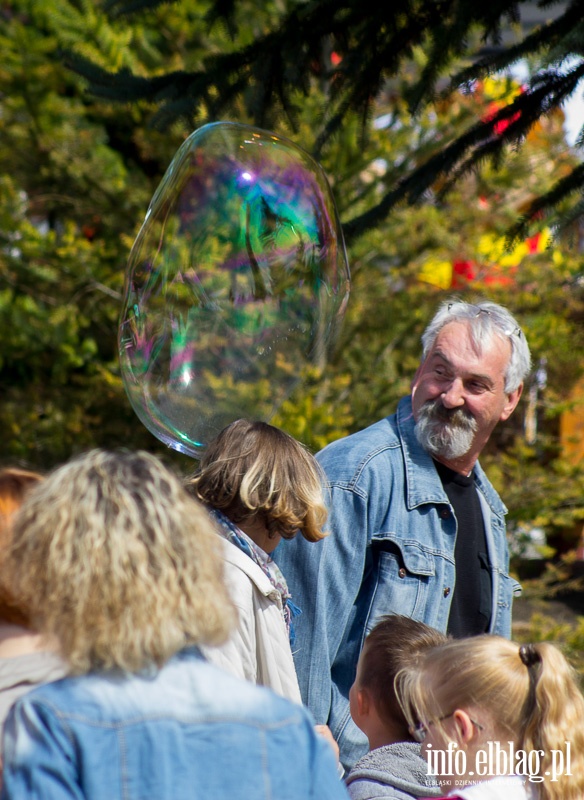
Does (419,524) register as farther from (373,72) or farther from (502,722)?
(373,72)

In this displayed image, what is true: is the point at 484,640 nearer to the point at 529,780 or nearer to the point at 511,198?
the point at 529,780

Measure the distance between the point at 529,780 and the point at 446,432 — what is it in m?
1.14

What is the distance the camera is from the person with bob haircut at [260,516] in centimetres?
189

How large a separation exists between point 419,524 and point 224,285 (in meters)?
0.95

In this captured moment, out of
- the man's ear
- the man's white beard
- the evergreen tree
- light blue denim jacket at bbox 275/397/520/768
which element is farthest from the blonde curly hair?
the evergreen tree

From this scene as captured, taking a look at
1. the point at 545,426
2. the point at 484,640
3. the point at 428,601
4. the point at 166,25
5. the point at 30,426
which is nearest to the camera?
the point at 484,640

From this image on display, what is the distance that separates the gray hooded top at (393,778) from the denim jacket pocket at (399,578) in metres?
0.46

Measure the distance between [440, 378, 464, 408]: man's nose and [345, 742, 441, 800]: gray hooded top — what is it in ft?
3.38

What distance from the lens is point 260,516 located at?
6.53ft

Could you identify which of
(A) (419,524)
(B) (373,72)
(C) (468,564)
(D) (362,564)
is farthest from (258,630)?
(B) (373,72)

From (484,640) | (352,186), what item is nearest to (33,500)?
(484,640)

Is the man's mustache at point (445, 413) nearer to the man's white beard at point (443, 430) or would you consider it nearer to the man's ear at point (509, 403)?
the man's white beard at point (443, 430)

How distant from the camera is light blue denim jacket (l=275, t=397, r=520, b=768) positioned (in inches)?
90.3

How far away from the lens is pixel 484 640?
1.74 meters
